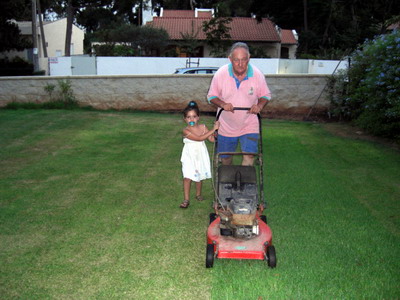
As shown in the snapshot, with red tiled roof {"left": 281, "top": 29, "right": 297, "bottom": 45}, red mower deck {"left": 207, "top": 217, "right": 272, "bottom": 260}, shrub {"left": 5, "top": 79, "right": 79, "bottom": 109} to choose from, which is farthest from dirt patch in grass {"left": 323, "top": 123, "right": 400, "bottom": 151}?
red tiled roof {"left": 281, "top": 29, "right": 297, "bottom": 45}

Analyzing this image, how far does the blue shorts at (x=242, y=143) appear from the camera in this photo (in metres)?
5.37

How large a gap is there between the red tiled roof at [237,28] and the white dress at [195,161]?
31.5 m

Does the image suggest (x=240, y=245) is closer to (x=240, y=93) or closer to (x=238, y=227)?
(x=238, y=227)

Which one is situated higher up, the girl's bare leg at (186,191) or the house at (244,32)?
the house at (244,32)

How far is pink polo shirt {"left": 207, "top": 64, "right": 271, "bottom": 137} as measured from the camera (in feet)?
17.1

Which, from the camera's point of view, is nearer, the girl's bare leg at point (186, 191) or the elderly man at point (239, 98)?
the elderly man at point (239, 98)

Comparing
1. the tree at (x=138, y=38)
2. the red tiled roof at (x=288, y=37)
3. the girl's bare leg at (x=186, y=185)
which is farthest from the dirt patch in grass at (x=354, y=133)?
the red tiled roof at (x=288, y=37)

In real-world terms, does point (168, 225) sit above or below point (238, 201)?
below

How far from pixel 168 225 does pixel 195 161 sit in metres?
0.95

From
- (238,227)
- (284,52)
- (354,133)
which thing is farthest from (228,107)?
(284,52)

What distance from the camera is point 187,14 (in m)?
45.3

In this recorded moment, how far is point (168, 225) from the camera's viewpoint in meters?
5.41

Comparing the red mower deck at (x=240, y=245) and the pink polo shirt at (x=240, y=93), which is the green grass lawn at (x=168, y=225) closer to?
the red mower deck at (x=240, y=245)

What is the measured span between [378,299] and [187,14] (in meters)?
44.1
